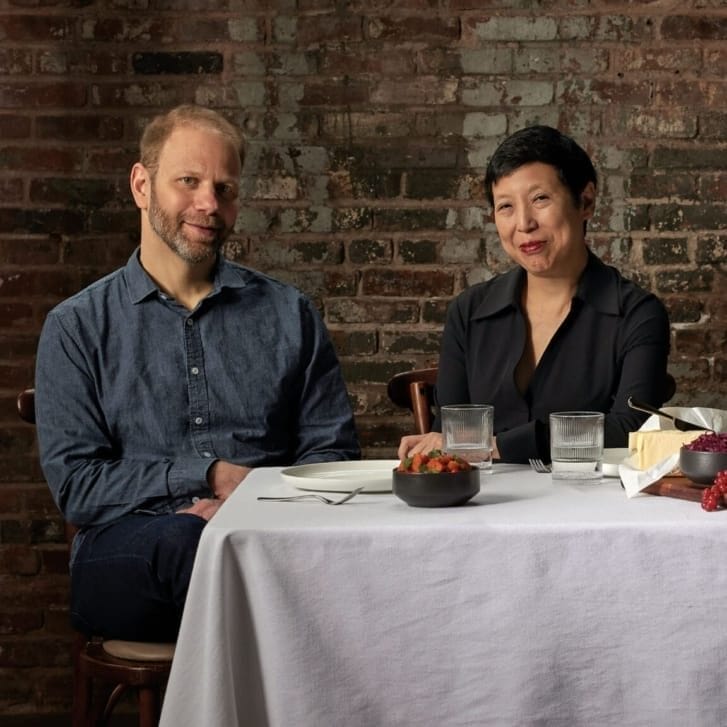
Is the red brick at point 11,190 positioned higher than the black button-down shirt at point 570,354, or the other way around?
the red brick at point 11,190

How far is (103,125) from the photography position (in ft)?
10.2

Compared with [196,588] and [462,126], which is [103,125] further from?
[196,588]

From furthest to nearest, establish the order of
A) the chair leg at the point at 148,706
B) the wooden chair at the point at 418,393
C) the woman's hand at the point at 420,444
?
the wooden chair at the point at 418,393 → the woman's hand at the point at 420,444 → the chair leg at the point at 148,706

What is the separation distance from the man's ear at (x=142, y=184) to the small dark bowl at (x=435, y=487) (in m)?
1.10

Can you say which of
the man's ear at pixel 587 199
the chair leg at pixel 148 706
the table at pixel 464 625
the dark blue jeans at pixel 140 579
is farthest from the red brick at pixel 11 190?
the table at pixel 464 625

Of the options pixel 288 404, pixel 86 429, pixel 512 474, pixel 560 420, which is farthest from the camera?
pixel 288 404

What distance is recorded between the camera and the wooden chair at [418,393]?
8.64 feet

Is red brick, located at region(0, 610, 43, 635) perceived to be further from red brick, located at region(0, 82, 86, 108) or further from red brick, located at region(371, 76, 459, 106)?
red brick, located at region(371, 76, 459, 106)

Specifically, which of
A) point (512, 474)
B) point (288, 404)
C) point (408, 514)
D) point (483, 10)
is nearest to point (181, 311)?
point (288, 404)

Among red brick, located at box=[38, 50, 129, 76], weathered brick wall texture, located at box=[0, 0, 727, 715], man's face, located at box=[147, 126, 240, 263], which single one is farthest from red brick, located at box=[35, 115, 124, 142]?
man's face, located at box=[147, 126, 240, 263]

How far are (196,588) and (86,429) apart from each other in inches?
32.2

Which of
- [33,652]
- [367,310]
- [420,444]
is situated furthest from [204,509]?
[33,652]

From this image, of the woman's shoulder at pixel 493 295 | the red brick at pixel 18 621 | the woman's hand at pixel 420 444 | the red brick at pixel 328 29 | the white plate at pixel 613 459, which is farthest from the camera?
the red brick at pixel 18 621

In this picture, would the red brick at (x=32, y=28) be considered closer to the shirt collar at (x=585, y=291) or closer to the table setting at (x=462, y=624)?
the shirt collar at (x=585, y=291)
